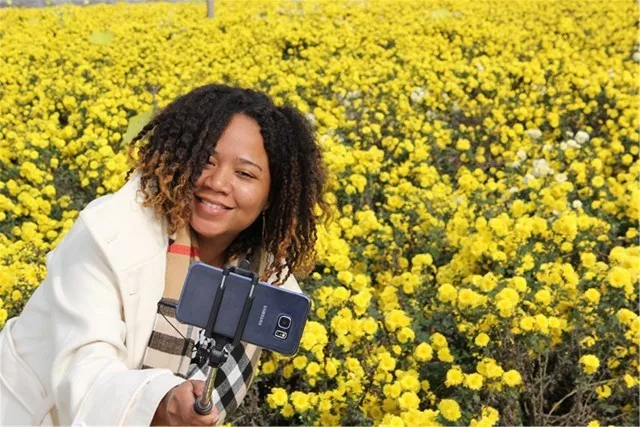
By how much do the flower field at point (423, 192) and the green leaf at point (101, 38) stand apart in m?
0.04

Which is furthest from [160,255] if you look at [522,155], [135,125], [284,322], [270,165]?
[135,125]

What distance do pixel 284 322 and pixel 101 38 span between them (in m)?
8.66

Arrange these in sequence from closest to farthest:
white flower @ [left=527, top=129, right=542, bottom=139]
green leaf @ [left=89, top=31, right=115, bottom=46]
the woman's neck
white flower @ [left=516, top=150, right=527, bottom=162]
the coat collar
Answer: the coat collar < the woman's neck < white flower @ [left=516, top=150, right=527, bottom=162] < white flower @ [left=527, top=129, right=542, bottom=139] < green leaf @ [left=89, top=31, right=115, bottom=46]

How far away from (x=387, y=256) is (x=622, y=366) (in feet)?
4.14

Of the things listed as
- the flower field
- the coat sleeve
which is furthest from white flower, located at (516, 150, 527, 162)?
the coat sleeve

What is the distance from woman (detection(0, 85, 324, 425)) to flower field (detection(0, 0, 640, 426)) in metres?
0.75

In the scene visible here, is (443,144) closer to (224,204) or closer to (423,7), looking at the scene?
(224,204)

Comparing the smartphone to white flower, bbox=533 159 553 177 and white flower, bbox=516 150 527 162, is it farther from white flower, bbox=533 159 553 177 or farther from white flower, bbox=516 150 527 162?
white flower, bbox=516 150 527 162

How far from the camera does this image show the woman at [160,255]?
4.09ft

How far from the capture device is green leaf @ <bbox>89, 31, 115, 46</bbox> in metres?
8.76

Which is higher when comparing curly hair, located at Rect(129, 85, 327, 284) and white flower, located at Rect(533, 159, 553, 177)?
white flower, located at Rect(533, 159, 553, 177)

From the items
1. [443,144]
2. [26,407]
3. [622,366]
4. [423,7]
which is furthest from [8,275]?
[423,7]

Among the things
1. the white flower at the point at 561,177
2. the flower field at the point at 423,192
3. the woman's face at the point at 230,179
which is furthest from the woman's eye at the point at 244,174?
the white flower at the point at 561,177

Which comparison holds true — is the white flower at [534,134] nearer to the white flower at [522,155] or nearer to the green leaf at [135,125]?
the white flower at [522,155]
